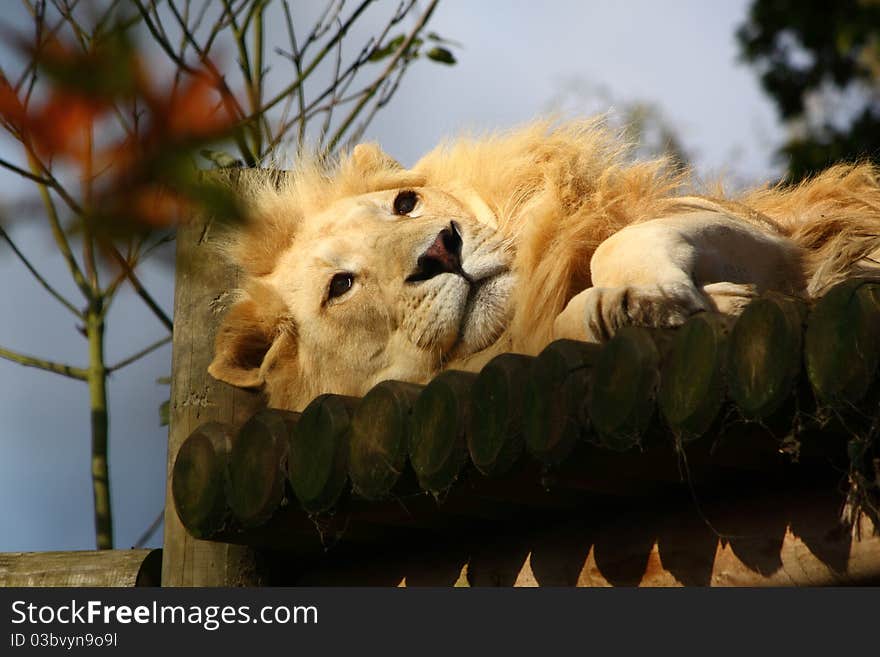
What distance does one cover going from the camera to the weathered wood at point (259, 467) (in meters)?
2.60

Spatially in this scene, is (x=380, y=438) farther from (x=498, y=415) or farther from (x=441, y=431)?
(x=498, y=415)

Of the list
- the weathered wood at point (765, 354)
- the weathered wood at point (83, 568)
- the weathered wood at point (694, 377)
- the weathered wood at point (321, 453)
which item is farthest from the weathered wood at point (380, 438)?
the weathered wood at point (83, 568)

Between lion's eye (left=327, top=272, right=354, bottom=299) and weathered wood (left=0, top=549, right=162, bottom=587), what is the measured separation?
83 centimetres

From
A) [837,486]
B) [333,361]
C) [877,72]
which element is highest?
[877,72]

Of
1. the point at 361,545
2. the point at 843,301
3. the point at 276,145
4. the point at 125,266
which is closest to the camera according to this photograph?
the point at 125,266

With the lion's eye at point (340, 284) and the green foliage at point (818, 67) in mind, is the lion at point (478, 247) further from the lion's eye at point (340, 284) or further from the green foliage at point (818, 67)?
the green foliage at point (818, 67)

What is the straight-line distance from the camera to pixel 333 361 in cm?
308

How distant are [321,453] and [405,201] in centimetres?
95

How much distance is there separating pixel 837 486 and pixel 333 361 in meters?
1.39

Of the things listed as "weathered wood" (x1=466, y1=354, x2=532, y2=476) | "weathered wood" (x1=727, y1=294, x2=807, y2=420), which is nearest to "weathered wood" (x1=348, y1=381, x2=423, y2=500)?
"weathered wood" (x1=466, y1=354, x2=532, y2=476)

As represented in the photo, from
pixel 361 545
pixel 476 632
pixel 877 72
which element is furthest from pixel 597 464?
pixel 877 72

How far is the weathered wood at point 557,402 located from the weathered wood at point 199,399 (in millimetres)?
1031

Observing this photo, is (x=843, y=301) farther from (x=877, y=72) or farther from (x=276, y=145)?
(x=877, y=72)

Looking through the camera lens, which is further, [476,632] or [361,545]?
[361,545]
